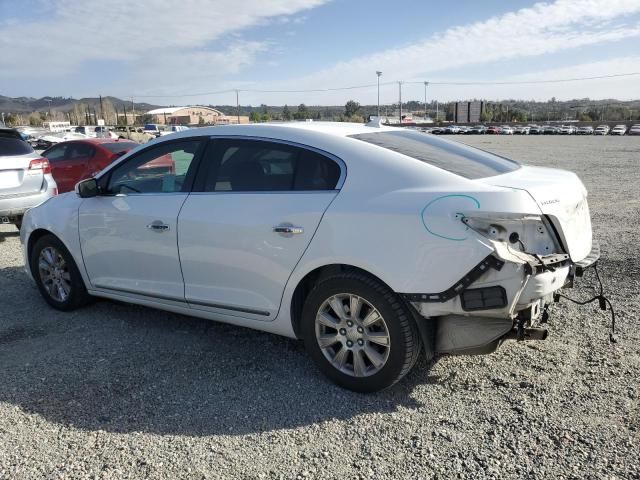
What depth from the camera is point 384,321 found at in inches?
131

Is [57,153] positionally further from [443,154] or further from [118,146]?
[443,154]

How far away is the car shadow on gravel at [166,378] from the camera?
334 centimetres

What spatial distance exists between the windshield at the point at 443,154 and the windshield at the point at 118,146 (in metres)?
9.24

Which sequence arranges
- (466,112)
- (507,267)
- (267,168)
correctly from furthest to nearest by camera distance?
(466,112) → (267,168) → (507,267)

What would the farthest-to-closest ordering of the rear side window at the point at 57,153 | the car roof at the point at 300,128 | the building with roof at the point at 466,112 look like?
the building with roof at the point at 466,112, the rear side window at the point at 57,153, the car roof at the point at 300,128

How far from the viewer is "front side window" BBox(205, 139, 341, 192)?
363cm

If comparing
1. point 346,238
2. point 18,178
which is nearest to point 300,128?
point 346,238

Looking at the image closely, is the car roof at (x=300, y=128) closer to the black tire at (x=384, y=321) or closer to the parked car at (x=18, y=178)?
the black tire at (x=384, y=321)

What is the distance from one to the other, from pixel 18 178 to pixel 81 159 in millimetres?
4148

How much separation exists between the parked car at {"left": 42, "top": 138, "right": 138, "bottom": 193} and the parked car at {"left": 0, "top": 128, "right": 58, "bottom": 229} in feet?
11.1

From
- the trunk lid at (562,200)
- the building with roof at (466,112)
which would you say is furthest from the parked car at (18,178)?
the building with roof at (466,112)

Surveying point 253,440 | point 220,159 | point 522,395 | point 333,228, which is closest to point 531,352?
point 522,395

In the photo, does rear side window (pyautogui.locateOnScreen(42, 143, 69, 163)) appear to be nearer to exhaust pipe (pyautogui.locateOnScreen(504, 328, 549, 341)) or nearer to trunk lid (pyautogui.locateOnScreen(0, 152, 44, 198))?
trunk lid (pyautogui.locateOnScreen(0, 152, 44, 198))

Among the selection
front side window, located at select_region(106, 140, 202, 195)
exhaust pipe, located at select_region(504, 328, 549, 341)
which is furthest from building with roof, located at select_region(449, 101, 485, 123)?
exhaust pipe, located at select_region(504, 328, 549, 341)
